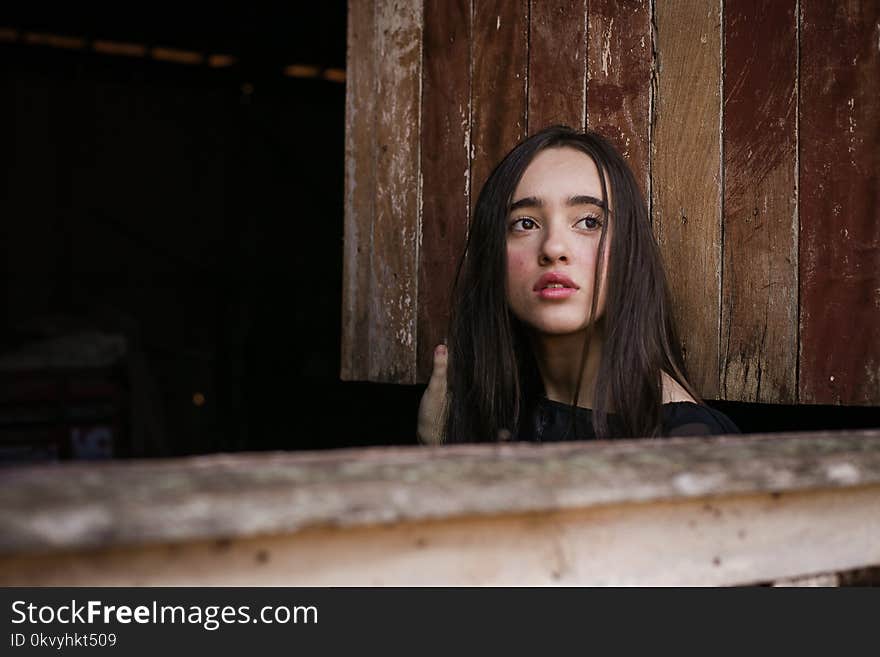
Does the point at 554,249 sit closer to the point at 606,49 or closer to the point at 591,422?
the point at 591,422

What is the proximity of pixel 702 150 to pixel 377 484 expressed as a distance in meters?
1.31

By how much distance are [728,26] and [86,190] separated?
738cm

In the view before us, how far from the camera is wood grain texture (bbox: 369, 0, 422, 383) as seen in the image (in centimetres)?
224

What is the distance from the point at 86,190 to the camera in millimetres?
7809

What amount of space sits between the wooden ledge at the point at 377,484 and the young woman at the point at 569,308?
592 millimetres

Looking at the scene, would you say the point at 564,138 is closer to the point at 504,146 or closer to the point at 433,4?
the point at 504,146

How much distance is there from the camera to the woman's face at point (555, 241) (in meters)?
1.54

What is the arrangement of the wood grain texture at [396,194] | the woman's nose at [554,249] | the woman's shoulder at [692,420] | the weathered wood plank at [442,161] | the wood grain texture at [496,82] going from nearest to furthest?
the woman's shoulder at [692,420] < the woman's nose at [554,249] < the wood grain texture at [496,82] < the weathered wood plank at [442,161] < the wood grain texture at [396,194]

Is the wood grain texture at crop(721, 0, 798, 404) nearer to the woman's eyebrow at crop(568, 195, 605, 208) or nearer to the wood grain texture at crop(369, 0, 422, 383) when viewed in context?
the woman's eyebrow at crop(568, 195, 605, 208)

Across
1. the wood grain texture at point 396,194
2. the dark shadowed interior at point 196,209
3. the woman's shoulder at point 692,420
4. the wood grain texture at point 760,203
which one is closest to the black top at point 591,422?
the woman's shoulder at point 692,420

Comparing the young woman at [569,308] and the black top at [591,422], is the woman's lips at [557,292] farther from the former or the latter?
the black top at [591,422]

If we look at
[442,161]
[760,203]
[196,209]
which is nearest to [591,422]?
[760,203]

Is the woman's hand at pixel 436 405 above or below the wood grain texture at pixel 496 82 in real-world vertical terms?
below
